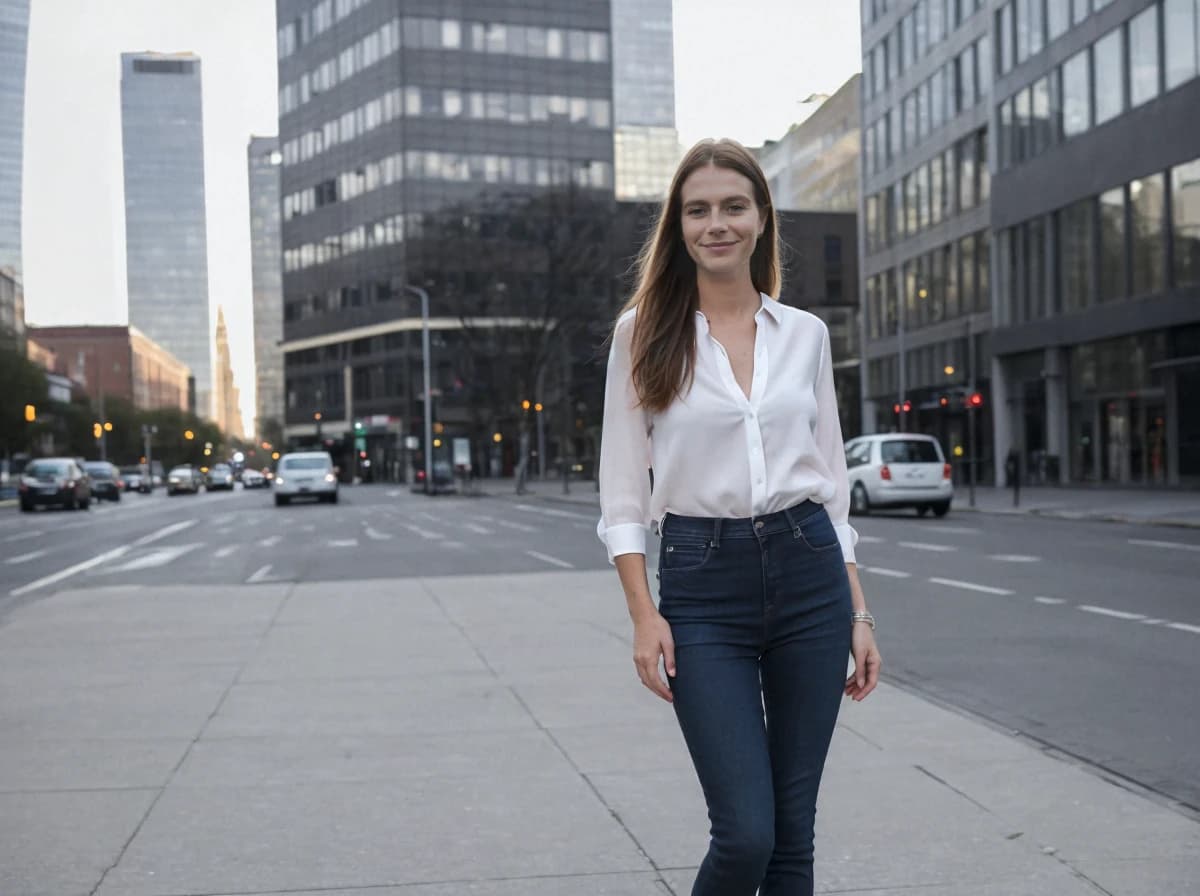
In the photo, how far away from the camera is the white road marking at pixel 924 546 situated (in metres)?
18.4

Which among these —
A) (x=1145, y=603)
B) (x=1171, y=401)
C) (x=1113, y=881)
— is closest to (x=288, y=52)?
(x=1171, y=401)

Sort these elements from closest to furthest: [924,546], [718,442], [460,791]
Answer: [718,442], [460,791], [924,546]

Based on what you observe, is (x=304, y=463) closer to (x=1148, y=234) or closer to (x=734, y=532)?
(x=1148, y=234)

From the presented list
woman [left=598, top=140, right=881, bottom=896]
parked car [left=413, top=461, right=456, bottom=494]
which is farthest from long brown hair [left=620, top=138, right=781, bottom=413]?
parked car [left=413, top=461, right=456, bottom=494]

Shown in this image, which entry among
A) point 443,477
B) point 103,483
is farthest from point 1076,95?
point 103,483

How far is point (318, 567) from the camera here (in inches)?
698

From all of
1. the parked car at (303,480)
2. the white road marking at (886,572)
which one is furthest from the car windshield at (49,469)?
the white road marking at (886,572)

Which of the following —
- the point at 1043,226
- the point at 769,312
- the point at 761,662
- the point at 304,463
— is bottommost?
the point at 304,463

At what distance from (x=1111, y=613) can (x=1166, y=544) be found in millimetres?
8460

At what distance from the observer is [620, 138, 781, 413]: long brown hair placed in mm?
2814

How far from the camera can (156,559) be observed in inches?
778

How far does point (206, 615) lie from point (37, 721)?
504 cm

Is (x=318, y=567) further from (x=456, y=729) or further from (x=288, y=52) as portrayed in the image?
(x=288, y=52)

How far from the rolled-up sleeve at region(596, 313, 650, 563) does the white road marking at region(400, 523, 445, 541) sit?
69.7 ft
